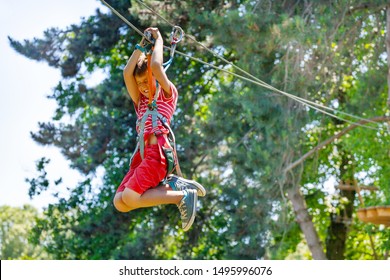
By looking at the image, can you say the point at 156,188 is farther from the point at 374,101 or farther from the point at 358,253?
the point at 358,253

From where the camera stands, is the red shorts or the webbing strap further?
the webbing strap

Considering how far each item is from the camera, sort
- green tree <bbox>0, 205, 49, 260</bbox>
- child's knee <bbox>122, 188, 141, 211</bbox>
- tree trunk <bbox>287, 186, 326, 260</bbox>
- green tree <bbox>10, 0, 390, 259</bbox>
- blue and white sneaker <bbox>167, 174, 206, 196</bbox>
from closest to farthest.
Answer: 1. child's knee <bbox>122, 188, 141, 211</bbox>
2. blue and white sneaker <bbox>167, 174, 206, 196</bbox>
3. green tree <bbox>10, 0, 390, 259</bbox>
4. tree trunk <bbox>287, 186, 326, 260</bbox>
5. green tree <bbox>0, 205, 49, 260</bbox>

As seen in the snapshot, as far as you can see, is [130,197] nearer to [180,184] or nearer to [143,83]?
[180,184]

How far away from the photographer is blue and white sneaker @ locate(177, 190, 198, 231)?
5.18 m

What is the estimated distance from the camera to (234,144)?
13.0 metres

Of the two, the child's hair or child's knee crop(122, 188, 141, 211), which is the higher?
the child's hair

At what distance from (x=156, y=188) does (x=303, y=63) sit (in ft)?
22.5

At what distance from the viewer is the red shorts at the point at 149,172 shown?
5.18m

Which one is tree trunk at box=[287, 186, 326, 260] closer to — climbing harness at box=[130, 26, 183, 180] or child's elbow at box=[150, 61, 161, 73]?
climbing harness at box=[130, 26, 183, 180]

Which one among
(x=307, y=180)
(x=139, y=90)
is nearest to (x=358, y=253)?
(x=307, y=180)

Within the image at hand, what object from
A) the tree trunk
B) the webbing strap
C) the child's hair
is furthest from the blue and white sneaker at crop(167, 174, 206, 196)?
the tree trunk

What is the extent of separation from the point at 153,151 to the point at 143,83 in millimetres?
421

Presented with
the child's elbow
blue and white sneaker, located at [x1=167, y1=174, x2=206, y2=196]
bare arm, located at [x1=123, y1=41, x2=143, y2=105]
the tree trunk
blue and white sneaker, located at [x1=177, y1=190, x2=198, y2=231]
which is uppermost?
the tree trunk

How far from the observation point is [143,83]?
5.37 meters
